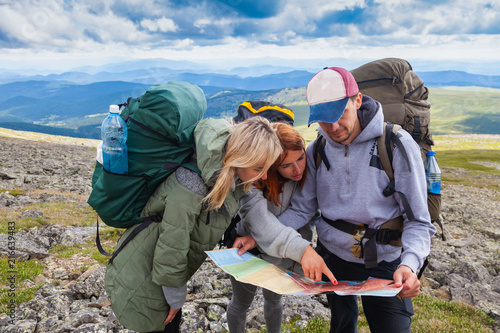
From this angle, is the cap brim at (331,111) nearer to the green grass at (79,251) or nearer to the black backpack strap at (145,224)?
the black backpack strap at (145,224)

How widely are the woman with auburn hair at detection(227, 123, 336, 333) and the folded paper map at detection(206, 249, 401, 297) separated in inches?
7.6

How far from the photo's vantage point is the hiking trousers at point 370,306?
3871mm

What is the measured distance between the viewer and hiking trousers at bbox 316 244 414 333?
3871mm

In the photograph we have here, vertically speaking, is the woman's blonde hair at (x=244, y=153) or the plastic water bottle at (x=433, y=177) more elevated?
the woman's blonde hair at (x=244, y=153)

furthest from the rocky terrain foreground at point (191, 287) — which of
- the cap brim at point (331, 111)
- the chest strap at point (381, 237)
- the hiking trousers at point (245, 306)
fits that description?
the cap brim at point (331, 111)

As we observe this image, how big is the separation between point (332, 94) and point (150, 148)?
2.26m

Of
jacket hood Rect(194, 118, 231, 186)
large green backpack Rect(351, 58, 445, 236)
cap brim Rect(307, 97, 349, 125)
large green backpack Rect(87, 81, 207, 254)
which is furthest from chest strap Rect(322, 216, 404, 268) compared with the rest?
large green backpack Rect(87, 81, 207, 254)

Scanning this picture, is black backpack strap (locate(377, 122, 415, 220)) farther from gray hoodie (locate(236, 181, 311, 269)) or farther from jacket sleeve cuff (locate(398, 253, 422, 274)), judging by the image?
gray hoodie (locate(236, 181, 311, 269))

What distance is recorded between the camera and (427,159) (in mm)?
4391

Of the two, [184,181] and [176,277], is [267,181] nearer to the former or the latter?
[184,181]

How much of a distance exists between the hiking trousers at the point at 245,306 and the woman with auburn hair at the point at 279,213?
0.20ft

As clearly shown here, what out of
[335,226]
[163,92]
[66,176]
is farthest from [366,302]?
[66,176]

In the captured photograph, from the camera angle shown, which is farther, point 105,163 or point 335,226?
point 335,226

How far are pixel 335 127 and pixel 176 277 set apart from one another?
106 inches
